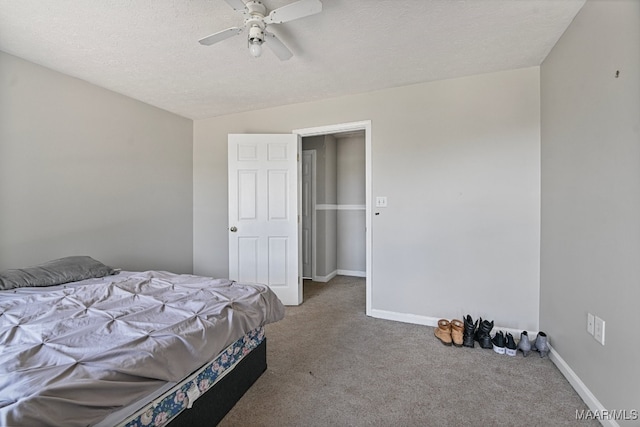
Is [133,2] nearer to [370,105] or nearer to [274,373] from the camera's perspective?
[370,105]

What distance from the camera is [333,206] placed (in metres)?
4.78

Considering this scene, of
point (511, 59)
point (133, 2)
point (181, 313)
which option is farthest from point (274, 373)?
point (511, 59)

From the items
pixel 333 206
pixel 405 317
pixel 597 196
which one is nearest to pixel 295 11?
pixel 597 196

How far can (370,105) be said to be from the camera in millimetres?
2971

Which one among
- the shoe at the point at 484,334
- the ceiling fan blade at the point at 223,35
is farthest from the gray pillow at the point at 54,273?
the shoe at the point at 484,334

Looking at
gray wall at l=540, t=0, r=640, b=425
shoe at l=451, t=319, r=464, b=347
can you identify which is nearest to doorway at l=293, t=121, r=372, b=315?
shoe at l=451, t=319, r=464, b=347

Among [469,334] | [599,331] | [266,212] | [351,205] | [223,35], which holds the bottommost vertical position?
[469,334]

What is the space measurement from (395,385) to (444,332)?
83 cm

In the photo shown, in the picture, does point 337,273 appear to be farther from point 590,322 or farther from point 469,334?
point 590,322

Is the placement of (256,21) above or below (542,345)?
above

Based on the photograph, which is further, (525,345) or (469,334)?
(469,334)

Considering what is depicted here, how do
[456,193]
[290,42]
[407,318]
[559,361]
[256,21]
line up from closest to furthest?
1. [256,21]
2. [559,361]
3. [290,42]
4. [456,193]
5. [407,318]

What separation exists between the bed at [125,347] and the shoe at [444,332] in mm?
1429

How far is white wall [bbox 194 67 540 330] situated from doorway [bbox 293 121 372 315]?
4.66ft
